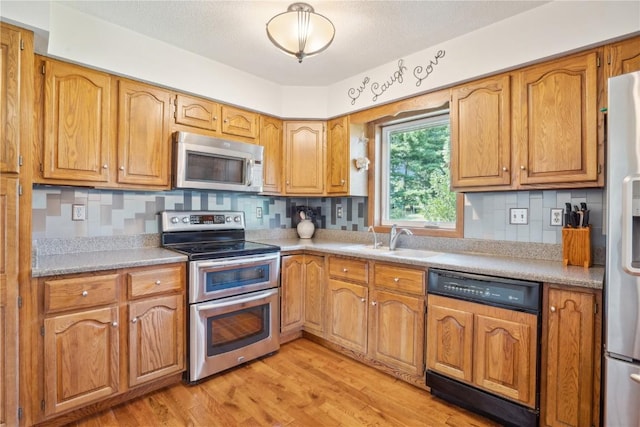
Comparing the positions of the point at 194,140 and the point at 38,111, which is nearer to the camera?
the point at 38,111

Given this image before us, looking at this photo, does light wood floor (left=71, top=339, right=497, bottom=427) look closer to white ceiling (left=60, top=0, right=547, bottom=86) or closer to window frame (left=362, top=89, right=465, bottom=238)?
window frame (left=362, top=89, right=465, bottom=238)

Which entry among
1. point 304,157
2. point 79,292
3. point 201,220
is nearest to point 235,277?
point 201,220

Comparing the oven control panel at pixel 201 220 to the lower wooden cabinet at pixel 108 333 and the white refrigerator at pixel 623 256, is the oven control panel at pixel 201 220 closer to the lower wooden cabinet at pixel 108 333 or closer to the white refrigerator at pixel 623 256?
the lower wooden cabinet at pixel 108 333

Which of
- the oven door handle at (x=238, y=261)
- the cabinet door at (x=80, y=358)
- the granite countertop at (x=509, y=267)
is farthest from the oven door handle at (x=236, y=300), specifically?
the granite countertop at (x=509, y=267)

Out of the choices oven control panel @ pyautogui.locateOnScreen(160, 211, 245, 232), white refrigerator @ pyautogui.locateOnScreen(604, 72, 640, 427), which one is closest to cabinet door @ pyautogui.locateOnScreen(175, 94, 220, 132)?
oven control panel @ pyautogui.locateOnScreen(160, 211, 245, 232)

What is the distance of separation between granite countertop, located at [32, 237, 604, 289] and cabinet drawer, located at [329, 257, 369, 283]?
73 millimetres

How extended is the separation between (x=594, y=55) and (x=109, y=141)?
2934mm

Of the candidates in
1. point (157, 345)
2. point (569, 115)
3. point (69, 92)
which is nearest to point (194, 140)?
point (69, 92)

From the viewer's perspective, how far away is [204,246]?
2.56 metres

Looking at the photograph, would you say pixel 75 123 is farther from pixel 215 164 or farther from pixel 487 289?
pixel 487 289

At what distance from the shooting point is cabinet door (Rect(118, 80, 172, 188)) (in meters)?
2.15

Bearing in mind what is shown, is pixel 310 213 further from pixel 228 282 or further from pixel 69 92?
pixel 69 92

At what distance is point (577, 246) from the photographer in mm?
1799

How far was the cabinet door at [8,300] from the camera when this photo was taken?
5.02 feet
